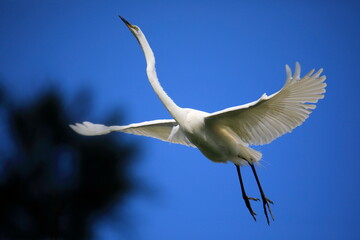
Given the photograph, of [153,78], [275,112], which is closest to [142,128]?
[153,78]

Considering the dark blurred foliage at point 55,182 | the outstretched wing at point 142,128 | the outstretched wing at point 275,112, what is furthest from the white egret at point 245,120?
the dark blurred foliage at point 55,182

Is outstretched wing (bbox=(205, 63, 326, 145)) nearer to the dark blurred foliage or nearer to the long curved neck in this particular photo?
the long curved neck

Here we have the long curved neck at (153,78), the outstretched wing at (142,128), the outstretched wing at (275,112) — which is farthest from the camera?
the outstretched wing at (142,128)

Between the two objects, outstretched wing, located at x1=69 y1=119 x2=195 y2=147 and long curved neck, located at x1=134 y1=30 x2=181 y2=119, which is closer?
long curved neck, located at x1=134 y1=30 x2=181 y2=119

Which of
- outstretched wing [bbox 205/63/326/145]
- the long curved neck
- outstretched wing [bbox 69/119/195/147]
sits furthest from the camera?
outstretched wing [bbox 69/119/195/147]

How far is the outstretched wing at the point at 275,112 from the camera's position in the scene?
183 centimetres

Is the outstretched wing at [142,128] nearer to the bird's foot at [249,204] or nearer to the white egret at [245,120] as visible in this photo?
the white egret at [245,120]

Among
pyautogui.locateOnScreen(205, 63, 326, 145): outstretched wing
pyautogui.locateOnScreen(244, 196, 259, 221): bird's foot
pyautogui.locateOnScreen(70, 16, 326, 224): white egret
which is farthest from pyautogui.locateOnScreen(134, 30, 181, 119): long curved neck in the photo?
pyautogui.locateOnScreen(244, 196, 259, 221): bird's foot

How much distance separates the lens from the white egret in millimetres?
→ 1870

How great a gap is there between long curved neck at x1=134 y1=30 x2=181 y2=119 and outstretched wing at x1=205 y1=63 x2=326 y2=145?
18 cm

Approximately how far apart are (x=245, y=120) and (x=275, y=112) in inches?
6.2

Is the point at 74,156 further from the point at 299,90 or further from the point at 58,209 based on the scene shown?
the point at 299,90

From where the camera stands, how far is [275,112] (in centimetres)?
202

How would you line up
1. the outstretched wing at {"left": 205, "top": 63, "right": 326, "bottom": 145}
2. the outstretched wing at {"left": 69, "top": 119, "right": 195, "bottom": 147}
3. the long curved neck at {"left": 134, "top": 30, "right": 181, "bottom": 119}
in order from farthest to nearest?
the outstretched wing at {"left": 69, "top": 119, "right": 195, "bottom": 147} → the long curved neck at {"left": 134, "top": 30, "right": 181, "bottom": 119} → the outstretched wing at {"left": 205, "top": 63, "right": 326, "bottom": 145}
